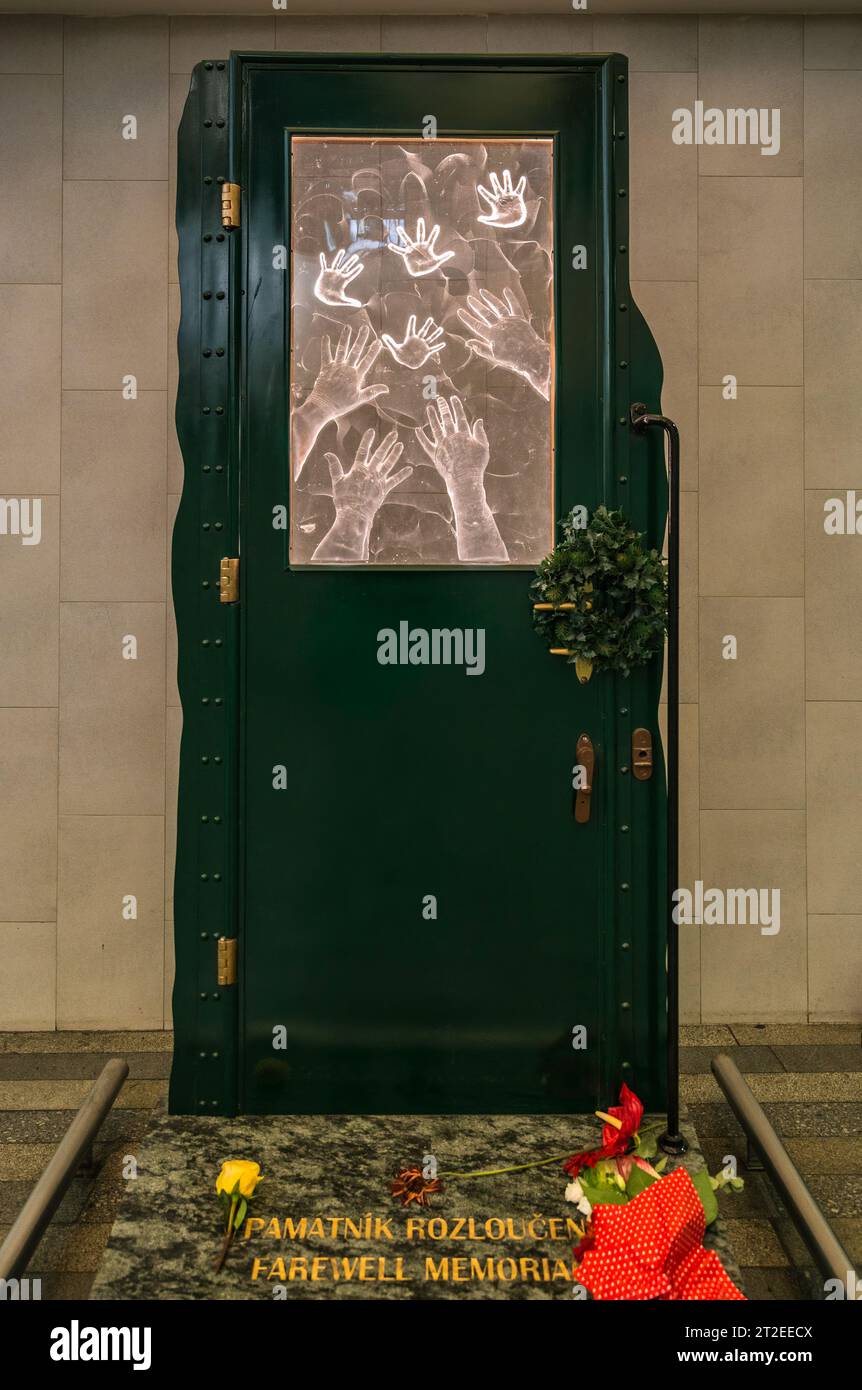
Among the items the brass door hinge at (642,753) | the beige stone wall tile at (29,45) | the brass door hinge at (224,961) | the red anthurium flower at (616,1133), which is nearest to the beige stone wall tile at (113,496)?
the beige stone wall tile at (29,45)

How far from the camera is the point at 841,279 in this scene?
3.56 m

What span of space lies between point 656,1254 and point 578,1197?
10.6 inches

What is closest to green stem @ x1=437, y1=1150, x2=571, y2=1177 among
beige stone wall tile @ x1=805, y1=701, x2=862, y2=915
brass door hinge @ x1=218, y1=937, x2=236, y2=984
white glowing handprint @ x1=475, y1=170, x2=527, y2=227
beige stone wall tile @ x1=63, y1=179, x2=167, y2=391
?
brass door hinge @ x1=218, y1=937, x2=236, y2=984

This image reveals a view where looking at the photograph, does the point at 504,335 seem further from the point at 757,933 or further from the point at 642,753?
the point at 757,933

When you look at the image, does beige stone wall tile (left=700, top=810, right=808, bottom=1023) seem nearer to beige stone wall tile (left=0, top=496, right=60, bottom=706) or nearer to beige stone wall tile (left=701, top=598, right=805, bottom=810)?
beige stone wall tile (left=701, top=598, right=805, bottom=810)

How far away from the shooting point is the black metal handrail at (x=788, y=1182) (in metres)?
2.05

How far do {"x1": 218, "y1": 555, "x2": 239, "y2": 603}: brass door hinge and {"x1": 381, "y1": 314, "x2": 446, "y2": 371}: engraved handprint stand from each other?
77cm

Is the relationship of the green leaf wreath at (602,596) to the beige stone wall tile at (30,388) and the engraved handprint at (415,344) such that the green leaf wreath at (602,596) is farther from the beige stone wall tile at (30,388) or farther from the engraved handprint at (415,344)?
the beige stone wall tile at (30,388)

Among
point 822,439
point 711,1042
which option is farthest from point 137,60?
point 711,1042

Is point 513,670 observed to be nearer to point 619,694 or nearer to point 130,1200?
point 619,694

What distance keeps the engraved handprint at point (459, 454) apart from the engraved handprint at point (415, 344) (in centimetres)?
13

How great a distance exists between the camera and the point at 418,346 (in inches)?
103

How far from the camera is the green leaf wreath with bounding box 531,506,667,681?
8.39 feet

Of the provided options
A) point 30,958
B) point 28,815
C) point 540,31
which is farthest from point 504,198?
point 30,958
